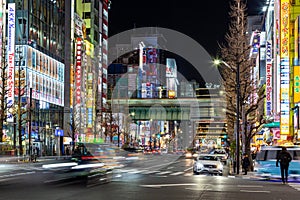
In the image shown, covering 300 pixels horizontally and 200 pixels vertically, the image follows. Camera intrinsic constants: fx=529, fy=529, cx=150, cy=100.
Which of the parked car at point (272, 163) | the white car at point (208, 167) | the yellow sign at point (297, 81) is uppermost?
the yellow sign at point (297, 81)

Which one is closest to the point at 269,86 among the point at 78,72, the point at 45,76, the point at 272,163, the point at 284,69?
the point at 284,69

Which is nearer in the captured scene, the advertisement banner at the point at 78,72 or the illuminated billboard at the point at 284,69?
the illuminated billboard at the point at 284,69

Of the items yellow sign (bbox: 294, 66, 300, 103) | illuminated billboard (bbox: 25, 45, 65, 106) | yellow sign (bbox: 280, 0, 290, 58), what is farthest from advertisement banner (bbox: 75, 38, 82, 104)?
yellow sign (bbox: 294, 66, 300, 103)

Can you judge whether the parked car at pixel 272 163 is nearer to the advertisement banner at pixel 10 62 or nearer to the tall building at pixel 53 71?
the tall building at pixel 53 71

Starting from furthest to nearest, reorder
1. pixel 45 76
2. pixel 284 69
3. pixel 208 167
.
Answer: pixel 45 76 < pixel 284 69 < pixel 208 167

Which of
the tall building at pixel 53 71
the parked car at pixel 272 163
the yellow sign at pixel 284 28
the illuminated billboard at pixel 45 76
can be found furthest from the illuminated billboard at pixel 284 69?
the illuminated billboard at pixel 45 76

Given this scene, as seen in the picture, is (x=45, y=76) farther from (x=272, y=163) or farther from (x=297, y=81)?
(x=272, y=163)

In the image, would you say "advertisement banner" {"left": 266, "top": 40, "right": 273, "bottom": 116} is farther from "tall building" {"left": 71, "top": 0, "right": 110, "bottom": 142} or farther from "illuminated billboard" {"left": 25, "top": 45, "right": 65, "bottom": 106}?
"illuminated billboard" {"left": 25, "top": 45, "right": 65, "bottom": 106}

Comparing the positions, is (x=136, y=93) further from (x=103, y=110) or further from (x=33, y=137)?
(x=33, y=137)

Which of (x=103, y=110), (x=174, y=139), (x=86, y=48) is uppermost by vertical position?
(x=86, y=48)

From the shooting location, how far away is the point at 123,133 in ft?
389

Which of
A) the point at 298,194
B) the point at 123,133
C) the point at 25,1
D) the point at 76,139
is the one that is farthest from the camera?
the point at 123,133

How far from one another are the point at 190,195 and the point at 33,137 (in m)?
59.5

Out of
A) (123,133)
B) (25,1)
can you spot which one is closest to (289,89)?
(25,1)
